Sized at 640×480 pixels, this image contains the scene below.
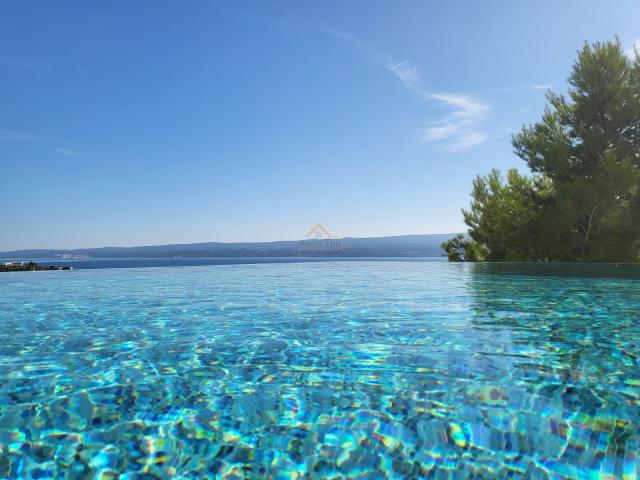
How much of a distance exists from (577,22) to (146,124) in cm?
2144

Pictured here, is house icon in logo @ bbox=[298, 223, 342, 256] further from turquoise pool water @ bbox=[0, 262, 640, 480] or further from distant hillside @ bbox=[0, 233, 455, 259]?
turquoise pool water @ bbox=[0, 262, 640, 480]

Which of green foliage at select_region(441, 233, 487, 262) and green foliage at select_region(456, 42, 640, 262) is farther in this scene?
green foliage at select_region(441, 233, 487, 262)

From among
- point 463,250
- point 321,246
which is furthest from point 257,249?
point 463,250

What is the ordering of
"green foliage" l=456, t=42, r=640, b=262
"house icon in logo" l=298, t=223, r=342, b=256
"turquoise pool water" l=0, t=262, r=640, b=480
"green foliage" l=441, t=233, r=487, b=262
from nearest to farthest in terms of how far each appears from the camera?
"turquoise pool water" l=0, t=262, r=640, b=480 → "green foliage" l=456, t=42, r=640, b=262 → "green foliage" l=441, t=233, r=487, b=262 → "house icon in logo" l=298, t=223, r=342, b=256

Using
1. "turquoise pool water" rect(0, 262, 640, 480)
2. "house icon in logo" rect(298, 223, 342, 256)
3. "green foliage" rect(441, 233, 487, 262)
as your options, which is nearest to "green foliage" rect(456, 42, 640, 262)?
"green foliage" rect(441, 233, 487, 262)

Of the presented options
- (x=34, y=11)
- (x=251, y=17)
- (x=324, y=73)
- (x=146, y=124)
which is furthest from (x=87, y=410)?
(x=146, y=124)

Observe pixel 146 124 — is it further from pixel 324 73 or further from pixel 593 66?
pixel 593 66

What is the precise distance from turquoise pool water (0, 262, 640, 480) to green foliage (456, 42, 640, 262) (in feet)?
40.8

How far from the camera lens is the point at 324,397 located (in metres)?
2.01

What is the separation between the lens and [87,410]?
1860 millimetres

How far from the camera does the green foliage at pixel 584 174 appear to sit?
1393 centimetres

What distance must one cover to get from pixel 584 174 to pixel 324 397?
17014mm

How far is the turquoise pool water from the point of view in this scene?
1.41 meters

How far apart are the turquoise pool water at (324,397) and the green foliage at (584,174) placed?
12424mm
